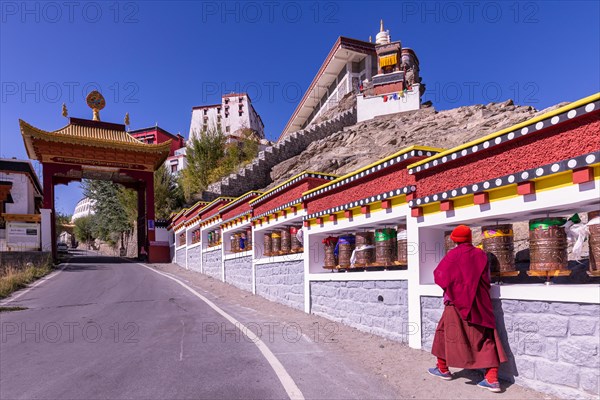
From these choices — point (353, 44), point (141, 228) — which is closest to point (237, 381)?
point (141, 228)

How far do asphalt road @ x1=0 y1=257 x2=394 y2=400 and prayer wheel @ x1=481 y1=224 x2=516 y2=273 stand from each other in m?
1.98

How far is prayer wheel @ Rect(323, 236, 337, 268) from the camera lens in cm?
838

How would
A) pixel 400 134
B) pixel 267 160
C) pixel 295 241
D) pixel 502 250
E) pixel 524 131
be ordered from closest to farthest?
pixel 524 131
pixel 502 250
pixel 295 241
pixel 400 134
pixel 267 160

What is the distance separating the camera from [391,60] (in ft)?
102

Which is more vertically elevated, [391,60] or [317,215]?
[391,60]

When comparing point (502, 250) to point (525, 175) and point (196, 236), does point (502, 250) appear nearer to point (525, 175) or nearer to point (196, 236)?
point (525, 175)

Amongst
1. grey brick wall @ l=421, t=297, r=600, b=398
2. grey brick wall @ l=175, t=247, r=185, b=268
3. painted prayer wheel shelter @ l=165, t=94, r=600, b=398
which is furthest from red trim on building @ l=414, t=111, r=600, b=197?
grey brick wall @ l=175, t=247, r=185, b=268

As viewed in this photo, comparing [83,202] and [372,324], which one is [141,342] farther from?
[83,202]

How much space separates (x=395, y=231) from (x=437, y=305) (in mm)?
1862

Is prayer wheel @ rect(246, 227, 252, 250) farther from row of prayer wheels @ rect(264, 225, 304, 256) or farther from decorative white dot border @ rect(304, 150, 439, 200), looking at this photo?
decorative white dot border @ rect(304, 150, 439, 200)

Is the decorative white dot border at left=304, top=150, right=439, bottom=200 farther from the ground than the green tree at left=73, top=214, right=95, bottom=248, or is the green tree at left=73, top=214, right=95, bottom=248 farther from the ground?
the decorative white dot border at left=304, top=150, right=439, bottom=200

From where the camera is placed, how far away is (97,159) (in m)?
26.3

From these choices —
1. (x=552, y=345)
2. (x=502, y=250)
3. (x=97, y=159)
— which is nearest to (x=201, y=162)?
(x=97, y=159)

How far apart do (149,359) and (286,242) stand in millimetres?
5412
